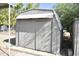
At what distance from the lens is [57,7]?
416 cm

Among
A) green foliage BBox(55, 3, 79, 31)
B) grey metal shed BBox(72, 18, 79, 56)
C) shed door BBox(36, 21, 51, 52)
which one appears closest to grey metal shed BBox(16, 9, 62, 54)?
shed door BBox(36, 21, 51, 52)

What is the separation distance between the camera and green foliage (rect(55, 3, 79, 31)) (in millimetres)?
4164

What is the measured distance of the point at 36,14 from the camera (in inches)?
168

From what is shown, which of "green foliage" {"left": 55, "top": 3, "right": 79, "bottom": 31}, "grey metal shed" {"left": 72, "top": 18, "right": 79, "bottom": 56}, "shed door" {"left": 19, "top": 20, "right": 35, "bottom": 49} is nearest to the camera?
"grey metal shed" {"left": 72, "top": 18, "right": 79, "bottom": 56}

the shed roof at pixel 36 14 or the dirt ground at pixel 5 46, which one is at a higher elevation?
the shed roof at pixel 36 14

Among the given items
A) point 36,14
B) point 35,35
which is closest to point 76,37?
point 35,35

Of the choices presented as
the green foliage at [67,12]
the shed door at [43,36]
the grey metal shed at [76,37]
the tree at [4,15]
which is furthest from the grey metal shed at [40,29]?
the grey metal shed at [76,37]

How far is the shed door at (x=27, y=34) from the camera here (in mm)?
4266

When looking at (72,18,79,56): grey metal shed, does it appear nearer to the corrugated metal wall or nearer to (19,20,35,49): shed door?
the corrugated metal wall

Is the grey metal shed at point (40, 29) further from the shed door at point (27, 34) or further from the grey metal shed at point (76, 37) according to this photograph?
the grey metal shed at point (76, 37)

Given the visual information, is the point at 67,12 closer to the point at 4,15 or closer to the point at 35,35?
the point at 35,35

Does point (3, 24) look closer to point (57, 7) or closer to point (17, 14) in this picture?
point (17, 14)

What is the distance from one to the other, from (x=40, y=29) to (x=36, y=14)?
0.41 metres

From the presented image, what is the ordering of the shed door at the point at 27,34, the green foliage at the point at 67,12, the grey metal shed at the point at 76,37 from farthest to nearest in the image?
the shed door at the point at 27,34 → the green foliage at the point at 67,12 → the grey metal shed at the point at 76,37
